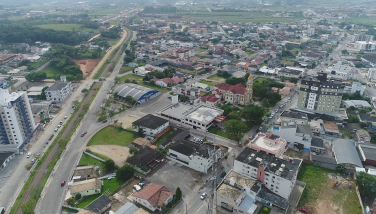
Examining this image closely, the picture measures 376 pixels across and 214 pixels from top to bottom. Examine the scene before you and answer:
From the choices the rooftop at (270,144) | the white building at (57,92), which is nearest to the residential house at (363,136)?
the rooftop at (270,144)

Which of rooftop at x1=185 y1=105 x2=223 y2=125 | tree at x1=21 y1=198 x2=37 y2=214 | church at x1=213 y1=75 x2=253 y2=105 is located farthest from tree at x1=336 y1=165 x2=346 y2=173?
tree at x1=21 y1=198 x2=37 y2=214

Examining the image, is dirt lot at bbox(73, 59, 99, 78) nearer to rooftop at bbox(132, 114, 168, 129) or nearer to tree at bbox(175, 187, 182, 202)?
rooftop at bbox(132, 114, 168, 129)

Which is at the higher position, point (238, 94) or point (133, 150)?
point (238, 94)

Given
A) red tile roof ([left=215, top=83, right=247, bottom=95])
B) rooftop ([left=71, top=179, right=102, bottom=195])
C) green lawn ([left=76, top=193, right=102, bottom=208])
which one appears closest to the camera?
green lawn ([left=76, top=193, right=102, bottom=208])

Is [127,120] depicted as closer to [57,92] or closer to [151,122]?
[151,122]

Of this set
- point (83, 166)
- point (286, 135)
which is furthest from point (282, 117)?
point (83, 166)

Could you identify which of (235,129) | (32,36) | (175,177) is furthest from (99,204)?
(32,36)

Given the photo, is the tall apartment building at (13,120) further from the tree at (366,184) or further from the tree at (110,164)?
the tree at (366,184)
